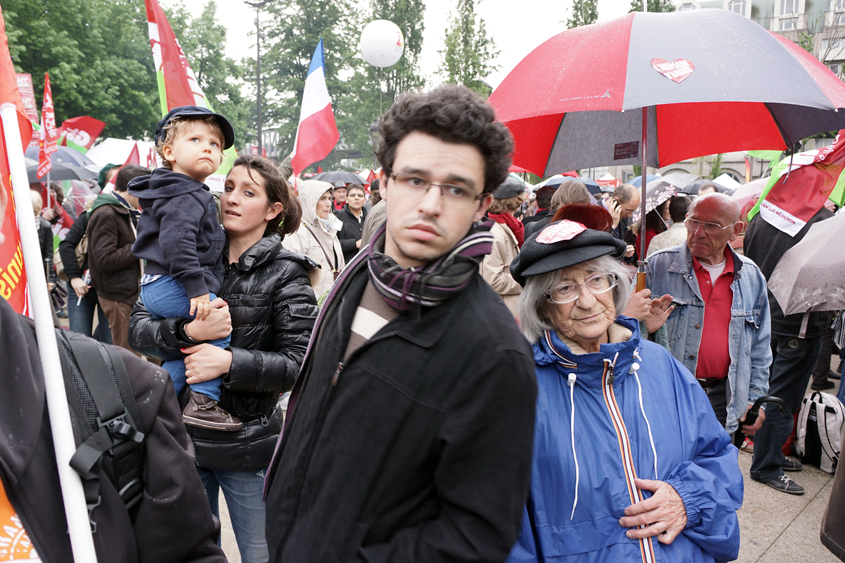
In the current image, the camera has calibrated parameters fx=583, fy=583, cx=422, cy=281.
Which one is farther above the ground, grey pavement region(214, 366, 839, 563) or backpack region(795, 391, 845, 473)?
backpack region(795, 391, 845, 473)

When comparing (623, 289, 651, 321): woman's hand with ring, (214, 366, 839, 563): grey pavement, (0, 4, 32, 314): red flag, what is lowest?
(214, 366, 839, 563): grey pavement

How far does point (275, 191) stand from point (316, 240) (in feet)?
10.3

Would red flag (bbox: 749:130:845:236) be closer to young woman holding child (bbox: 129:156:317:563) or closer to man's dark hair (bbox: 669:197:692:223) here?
man's dark hair (bbox: 669:197:692:223)

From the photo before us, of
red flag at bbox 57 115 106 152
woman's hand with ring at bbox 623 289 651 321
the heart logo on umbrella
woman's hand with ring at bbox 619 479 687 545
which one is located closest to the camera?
woman's hand with ring at bbox 619 479 687 545

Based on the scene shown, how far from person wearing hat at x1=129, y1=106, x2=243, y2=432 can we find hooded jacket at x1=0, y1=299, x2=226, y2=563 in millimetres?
907

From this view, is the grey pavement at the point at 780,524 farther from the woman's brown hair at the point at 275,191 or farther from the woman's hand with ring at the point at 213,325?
the woman's brown hair at the point at 275,191

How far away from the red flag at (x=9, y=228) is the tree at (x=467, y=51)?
746 inches

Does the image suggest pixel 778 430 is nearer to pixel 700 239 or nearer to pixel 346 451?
pixel 700 239

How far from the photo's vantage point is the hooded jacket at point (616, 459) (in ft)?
6.09

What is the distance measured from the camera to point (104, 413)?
112cm

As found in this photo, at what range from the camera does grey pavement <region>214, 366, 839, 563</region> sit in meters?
3.57

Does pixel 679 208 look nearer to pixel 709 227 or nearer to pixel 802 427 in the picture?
pixel 802 427

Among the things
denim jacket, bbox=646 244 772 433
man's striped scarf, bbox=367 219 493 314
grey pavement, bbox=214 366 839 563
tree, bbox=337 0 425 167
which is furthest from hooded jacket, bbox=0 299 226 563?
tree, bbox=337 0 425 167

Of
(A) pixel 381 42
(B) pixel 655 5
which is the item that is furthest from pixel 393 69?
(A) pixel 381 42
